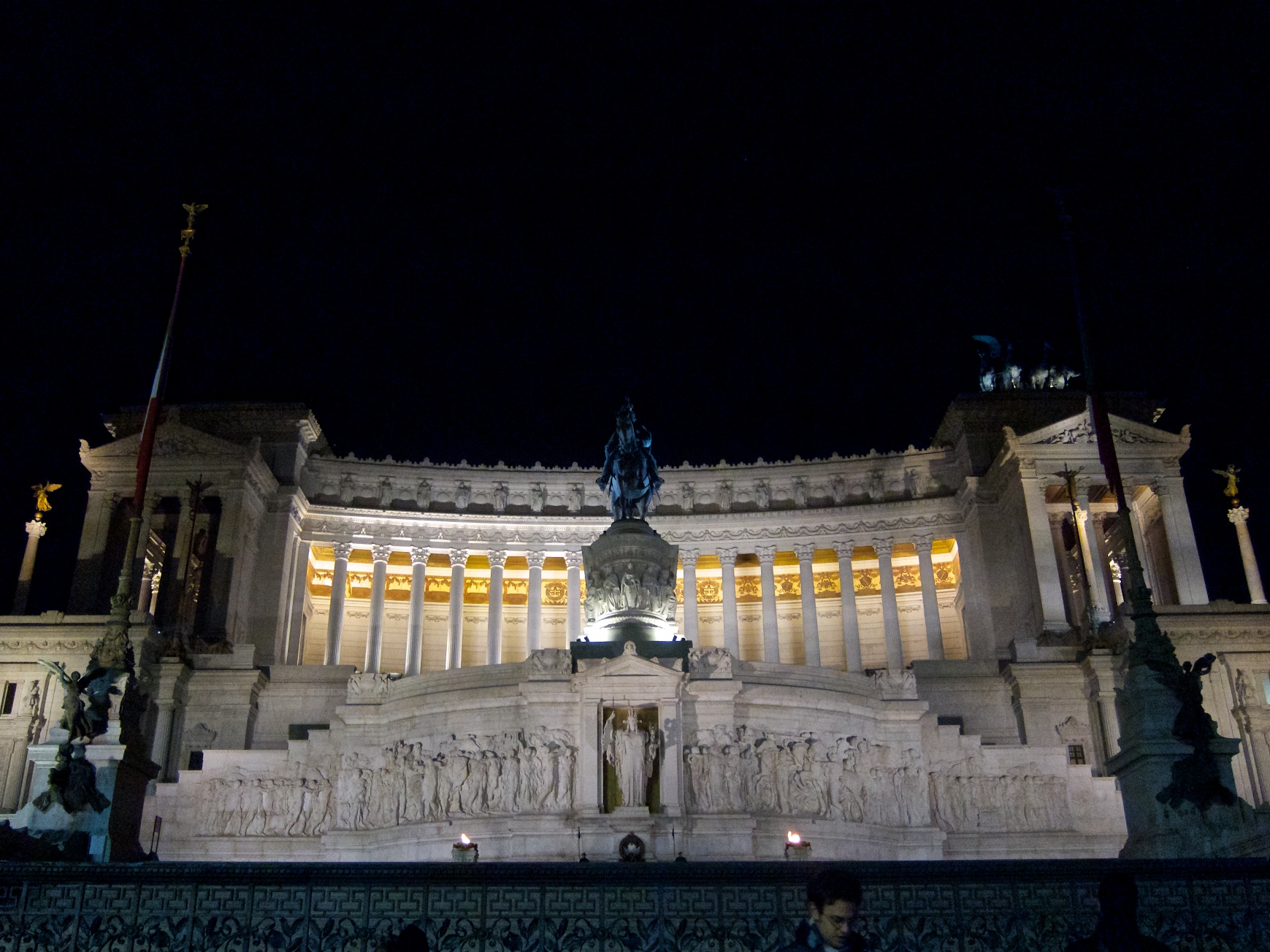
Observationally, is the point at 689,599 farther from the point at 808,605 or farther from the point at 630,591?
the point at 630,591

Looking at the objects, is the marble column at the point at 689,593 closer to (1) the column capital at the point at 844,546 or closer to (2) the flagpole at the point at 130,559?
(1) the column capital at the point at 844,546

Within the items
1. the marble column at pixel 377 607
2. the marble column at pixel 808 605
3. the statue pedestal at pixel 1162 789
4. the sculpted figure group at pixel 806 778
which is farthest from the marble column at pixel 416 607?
the statue pedestal at pixel 1162 789

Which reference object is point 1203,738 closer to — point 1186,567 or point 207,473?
point 1186,567

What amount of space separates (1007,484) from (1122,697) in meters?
37.5

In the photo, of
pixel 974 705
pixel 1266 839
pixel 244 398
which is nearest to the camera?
pixel 1266 839

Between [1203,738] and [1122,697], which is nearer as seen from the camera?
[1203,738]

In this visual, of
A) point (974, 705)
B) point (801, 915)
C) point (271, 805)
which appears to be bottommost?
point (801, 915)

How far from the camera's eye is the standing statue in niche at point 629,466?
36.1 metres

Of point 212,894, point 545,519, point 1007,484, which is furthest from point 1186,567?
point 212,894

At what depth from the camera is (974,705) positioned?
1784 inches

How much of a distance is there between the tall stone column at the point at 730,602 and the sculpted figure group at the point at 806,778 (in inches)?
1199

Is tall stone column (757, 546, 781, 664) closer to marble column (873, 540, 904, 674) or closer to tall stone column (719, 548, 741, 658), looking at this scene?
tall stone column (719, 548, 741, 658)

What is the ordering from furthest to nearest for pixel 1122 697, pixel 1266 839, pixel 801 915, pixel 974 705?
pixel 974 705
pixel 1122 697
pixel 1266 839
pixel 801 915

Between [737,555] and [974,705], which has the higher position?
[737,555]
